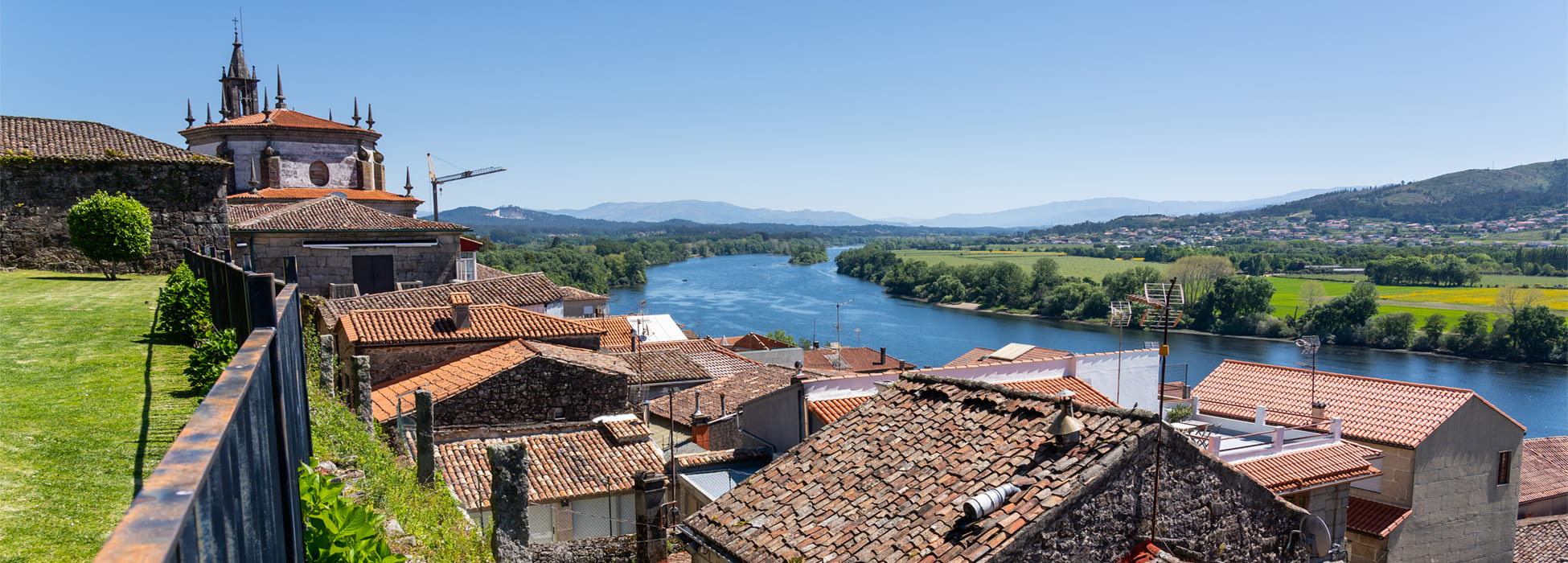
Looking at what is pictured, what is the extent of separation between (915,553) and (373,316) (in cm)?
1223

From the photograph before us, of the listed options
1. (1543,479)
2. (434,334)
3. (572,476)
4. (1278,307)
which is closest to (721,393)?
(434,334)

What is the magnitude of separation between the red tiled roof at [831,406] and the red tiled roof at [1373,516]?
7601 mm

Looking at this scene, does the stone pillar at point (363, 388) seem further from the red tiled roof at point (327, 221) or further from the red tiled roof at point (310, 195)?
the red tiled roof at point (310, 195)

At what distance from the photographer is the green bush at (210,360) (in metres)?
5.46

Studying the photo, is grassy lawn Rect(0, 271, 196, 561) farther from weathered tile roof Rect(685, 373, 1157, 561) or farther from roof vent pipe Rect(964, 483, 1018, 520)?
roof vent pipe Rect(964, 483, 1018, 520)

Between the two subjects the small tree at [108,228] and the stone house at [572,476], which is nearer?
the stone house at [572,476]

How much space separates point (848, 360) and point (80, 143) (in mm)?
28713

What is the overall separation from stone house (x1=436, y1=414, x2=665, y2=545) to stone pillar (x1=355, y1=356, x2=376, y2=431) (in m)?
1.24

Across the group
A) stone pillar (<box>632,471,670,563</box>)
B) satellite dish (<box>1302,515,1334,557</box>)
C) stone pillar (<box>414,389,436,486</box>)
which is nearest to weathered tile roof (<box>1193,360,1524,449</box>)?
satellite dish (<box>1302,515,1334,557</box>)

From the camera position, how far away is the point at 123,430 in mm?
4766

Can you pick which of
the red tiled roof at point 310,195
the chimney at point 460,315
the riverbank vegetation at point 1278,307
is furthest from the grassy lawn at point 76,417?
the riverbank vegetation at point 1278,307

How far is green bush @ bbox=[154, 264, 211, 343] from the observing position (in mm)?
7789

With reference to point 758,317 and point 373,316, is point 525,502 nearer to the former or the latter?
point 373,316

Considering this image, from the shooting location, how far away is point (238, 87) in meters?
37.3
